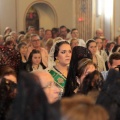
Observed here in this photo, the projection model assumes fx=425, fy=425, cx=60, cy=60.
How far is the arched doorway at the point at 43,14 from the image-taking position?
16422mm

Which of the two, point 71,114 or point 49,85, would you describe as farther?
point 49,85

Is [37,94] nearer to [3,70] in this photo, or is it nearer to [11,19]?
[3,70]

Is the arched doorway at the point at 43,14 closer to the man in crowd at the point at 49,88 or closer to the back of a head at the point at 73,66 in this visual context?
the back of a head at the point at 73,66

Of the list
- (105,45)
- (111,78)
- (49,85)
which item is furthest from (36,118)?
(105,45)

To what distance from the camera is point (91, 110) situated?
1831 mm

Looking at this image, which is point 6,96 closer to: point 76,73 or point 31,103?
point 31,103

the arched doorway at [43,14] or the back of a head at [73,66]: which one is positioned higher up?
the arched doorway at [43,14]

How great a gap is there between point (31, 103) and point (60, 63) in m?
3.04

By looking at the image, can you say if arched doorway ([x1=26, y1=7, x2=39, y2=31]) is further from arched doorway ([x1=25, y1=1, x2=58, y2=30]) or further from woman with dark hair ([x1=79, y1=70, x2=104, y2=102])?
woman with dark hair ([x1=79, y1=70, x2=104, y2=102])

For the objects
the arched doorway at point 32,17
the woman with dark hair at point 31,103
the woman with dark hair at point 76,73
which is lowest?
the woman with dark hair at point 76,73

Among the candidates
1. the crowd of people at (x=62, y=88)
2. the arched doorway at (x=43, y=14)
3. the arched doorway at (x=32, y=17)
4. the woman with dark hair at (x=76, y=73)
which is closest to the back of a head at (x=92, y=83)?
the crowd of people at (x=62, y=88)

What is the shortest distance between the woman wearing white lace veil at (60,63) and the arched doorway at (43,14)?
11240mm

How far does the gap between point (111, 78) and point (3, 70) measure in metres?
1.44

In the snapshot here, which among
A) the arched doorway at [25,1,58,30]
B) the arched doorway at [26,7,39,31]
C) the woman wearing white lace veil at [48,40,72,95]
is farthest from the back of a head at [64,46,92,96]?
the arched doorway at [26,7,39,31]
